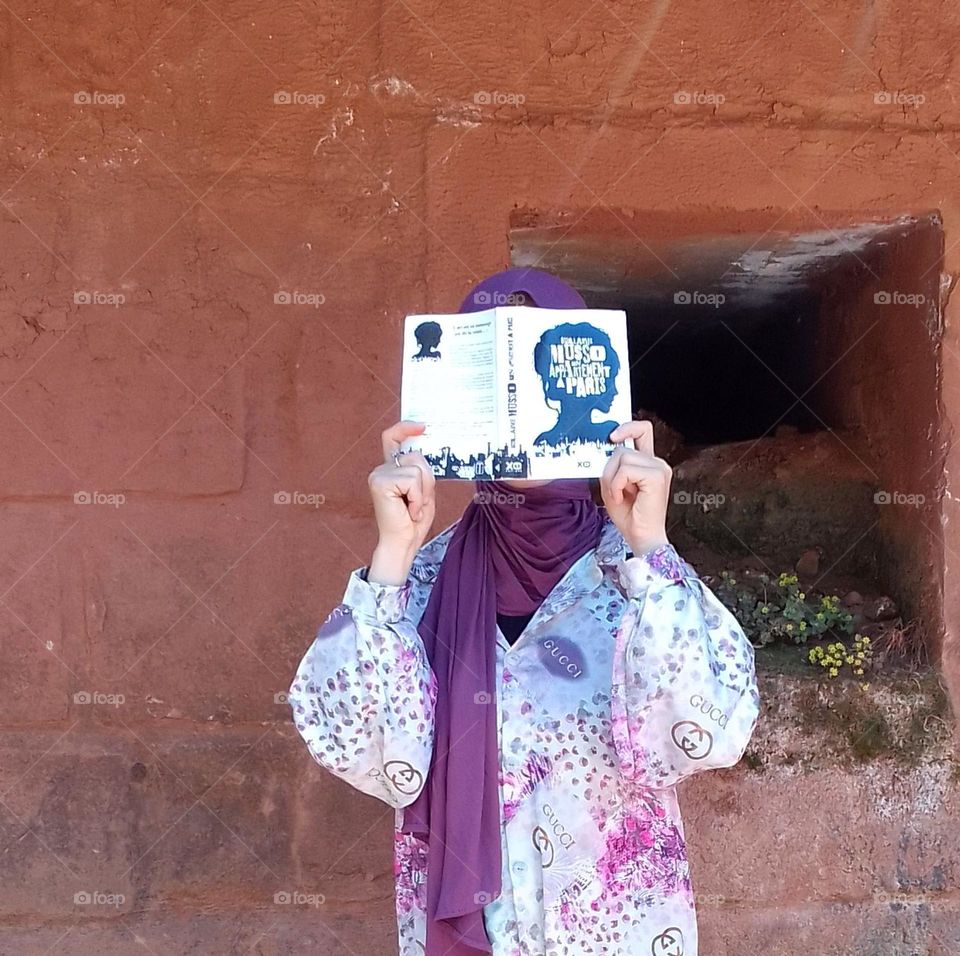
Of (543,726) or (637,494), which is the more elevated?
(637,494)

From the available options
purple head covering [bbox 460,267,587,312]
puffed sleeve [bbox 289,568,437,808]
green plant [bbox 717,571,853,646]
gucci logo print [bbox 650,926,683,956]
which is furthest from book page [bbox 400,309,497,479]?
green plant [bbox 717,571,853,646]

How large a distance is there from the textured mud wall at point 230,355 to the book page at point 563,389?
1035 millimetres

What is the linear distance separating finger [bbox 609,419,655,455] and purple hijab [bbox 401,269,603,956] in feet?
0.56

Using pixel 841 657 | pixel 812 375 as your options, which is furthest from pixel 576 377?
pixel 812 375

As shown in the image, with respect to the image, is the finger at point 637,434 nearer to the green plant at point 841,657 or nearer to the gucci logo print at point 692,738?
the gucci logo print at point 692,738

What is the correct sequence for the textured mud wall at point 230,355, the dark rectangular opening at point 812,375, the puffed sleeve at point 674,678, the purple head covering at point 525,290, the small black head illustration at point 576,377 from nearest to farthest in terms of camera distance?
the puffed sleeve at point 674,678
the small black head illustration at point 576,377
the purple head covering at point 525,290
the textured mud wall at point 230,355
the dark rectangular opening at point 812,375

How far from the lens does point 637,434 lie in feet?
5.38

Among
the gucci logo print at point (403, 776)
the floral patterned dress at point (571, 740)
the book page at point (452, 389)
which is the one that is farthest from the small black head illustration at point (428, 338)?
the gucci logo print at point (403, 776)

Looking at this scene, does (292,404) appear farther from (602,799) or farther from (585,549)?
(602,799)

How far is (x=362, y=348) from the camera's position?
265 cm

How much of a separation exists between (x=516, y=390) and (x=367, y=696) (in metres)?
0.53

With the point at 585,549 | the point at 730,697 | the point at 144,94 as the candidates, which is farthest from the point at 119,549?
the point at 730,697

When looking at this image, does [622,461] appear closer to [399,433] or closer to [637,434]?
[637,434]

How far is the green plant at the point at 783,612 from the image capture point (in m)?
2.79
